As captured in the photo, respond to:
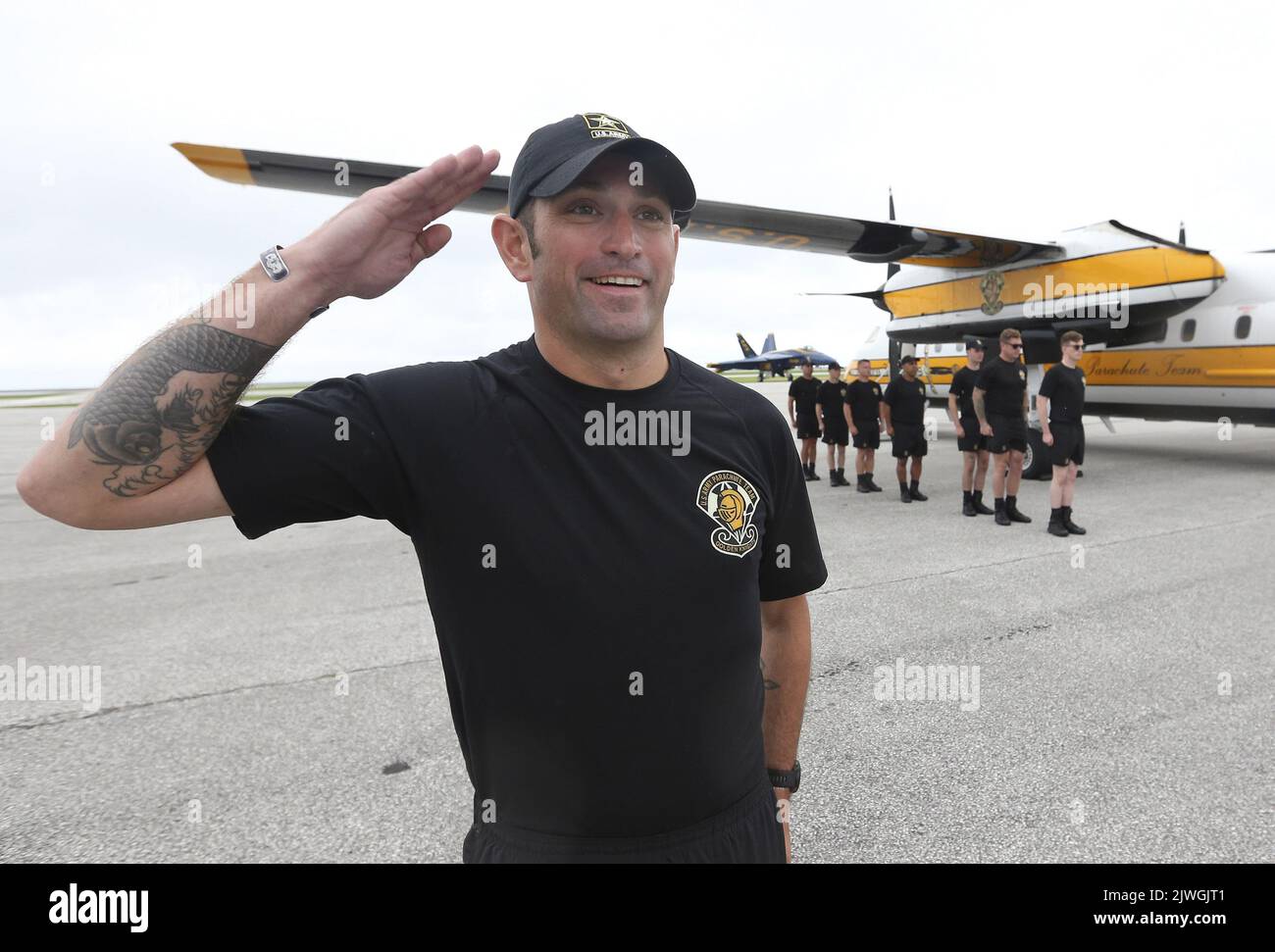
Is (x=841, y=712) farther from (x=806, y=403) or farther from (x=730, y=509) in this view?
(x=806, y=403)

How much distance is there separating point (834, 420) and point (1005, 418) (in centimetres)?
301

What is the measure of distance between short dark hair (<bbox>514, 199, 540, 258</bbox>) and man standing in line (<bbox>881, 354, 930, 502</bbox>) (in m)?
8.15

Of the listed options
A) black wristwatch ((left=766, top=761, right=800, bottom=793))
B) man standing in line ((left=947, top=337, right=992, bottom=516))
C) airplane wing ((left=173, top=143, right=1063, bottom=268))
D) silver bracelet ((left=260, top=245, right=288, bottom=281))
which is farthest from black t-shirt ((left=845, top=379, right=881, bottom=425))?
silver bracelet ((left=260, top=245, right=288, bottom=281))

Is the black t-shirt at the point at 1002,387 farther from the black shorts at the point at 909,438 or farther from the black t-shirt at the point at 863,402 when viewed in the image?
the black t-shirt at the point at 863,402

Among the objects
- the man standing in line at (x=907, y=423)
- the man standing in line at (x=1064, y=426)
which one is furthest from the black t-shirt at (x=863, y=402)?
the man standing in line at (x=1064, y=426)

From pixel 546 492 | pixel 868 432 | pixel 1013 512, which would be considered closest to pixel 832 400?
pixel 868 432

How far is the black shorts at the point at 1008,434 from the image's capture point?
287 inches

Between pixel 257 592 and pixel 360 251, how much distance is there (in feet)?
18.2

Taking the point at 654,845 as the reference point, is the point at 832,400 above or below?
above

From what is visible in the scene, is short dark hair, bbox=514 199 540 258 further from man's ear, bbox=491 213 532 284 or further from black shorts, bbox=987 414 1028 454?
black shorts, bbox=987 414 1028 454

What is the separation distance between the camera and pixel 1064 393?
22.4ft

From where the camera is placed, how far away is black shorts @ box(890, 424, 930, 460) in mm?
8648

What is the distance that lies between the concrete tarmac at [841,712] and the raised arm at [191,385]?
6.20ft

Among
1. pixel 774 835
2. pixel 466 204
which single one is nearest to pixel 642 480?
pixel 774 835
